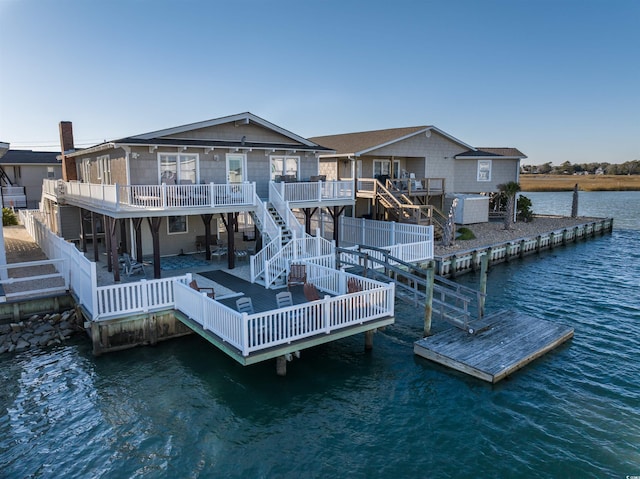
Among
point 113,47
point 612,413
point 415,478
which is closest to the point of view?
point 415,478

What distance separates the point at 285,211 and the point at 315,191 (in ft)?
7.73

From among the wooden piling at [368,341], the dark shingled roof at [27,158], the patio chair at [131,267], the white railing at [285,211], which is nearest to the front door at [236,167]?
the white railing at [285,211]

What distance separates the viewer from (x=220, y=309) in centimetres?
1066

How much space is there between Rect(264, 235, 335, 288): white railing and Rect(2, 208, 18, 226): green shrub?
26980 millimetres

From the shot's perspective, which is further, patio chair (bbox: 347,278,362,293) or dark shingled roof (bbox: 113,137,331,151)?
dark shingled roof (bbox: 113,137,331,151)

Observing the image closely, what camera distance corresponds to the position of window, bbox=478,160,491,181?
3303 centimetres

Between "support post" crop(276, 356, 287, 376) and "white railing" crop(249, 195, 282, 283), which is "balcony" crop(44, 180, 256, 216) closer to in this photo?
"white railing" crop(249, 195, 282, 283)

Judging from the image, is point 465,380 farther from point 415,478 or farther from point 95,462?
point 95,462

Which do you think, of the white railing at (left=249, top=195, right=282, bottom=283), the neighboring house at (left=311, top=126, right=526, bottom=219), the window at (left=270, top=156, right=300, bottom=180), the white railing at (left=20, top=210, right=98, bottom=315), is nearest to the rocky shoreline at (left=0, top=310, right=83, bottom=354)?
the white railing at (left=20, top=210, right=98, bottom=315)

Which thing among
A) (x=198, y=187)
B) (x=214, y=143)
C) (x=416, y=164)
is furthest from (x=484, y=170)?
(x=198, y=187)

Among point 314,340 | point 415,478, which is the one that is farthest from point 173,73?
point 415,478

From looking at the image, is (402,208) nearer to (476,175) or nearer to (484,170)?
(476,175)

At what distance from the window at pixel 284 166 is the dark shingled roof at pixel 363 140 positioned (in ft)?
18.5

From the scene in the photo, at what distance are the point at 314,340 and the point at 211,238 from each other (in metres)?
11.9
